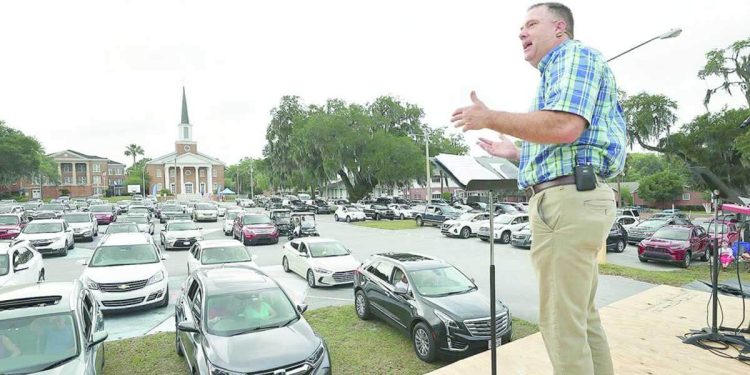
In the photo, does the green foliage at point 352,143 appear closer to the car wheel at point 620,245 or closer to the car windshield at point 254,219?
the car windshield at point 254,219

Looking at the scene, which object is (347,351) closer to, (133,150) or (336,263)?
(336,263)

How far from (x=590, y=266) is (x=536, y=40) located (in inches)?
44.5

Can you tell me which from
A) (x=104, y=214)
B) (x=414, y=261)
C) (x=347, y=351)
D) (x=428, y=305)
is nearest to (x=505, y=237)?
(x=414, y=261)

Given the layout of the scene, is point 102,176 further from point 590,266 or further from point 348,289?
point 590,266

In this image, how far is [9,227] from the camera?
65.1 feet

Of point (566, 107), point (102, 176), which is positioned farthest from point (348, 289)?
point (102, 176)

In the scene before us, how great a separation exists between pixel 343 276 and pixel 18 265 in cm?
822

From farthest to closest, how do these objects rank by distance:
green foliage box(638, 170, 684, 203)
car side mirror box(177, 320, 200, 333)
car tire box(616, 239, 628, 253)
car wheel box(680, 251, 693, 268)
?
1. green foliage box(638, 170, 684, 203)
2. car tire box(616, 239, 628, 253)
3. car wheel box(680, 251, 693, 268)
4. car side mirror box(177, 320, 200, 333)

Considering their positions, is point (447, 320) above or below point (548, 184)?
below

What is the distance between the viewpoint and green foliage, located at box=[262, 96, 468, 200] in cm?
4356

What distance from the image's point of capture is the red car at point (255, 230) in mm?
21250

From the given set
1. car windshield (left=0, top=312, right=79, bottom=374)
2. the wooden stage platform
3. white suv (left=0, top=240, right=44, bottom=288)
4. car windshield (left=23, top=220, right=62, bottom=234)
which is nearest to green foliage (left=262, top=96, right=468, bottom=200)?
car windshield (left=23, top=220, right=62, bottom=234)

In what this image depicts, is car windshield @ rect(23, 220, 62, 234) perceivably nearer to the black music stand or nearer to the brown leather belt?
the black music stand

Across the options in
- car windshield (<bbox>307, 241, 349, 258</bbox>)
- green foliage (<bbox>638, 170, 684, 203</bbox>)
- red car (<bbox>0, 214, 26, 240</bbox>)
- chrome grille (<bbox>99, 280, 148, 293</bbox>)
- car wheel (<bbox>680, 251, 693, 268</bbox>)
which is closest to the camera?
chrome grille (<bbox>99, 280, 148, 293</bbox>)
